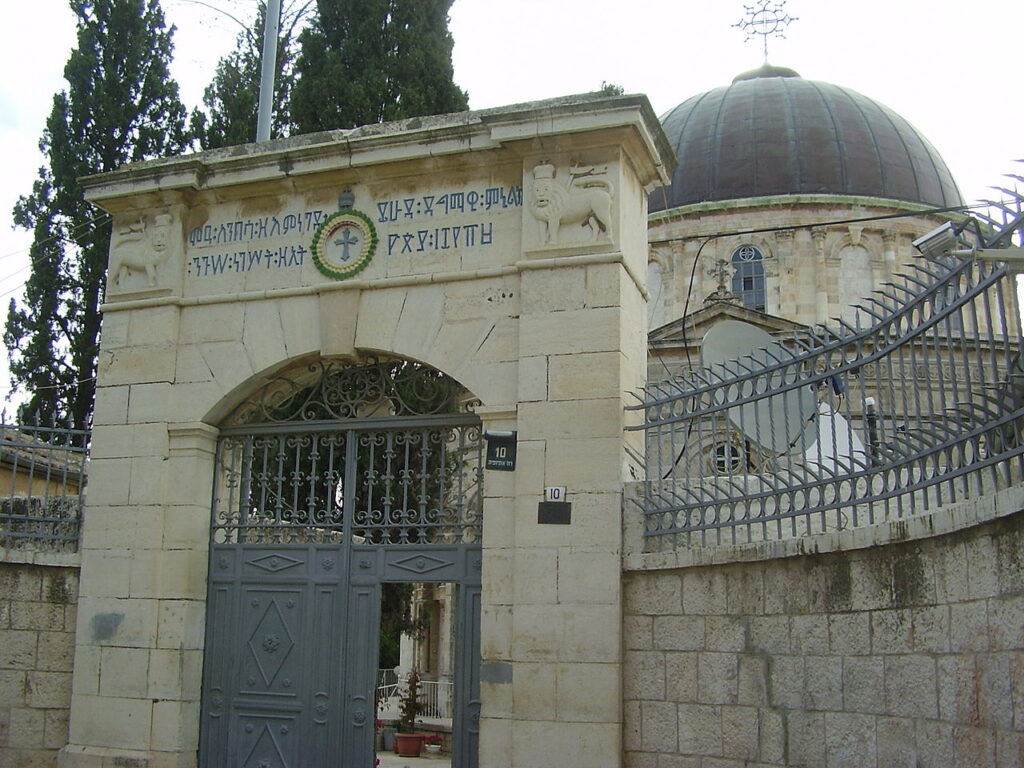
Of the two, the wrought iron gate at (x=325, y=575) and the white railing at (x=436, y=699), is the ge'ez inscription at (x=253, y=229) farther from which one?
the white railing at (x=436, y=699)

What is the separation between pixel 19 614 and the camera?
823 cm

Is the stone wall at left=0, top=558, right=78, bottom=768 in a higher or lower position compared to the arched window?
lower

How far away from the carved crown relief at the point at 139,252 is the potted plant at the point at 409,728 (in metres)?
8.76

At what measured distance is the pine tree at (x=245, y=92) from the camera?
48.6 ft

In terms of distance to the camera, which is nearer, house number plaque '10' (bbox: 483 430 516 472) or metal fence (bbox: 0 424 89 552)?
house number plaque '10' (bbox: 483 430 516 472)

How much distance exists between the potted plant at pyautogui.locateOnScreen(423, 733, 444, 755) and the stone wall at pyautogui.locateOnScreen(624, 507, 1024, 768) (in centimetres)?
980

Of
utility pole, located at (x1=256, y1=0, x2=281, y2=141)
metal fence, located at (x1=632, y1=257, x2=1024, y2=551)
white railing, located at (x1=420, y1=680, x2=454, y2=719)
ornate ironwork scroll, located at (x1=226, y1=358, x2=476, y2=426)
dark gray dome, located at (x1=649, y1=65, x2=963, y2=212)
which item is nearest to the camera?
metal fence, located at (x1=632, y1=257, x2=1024, y2=551)

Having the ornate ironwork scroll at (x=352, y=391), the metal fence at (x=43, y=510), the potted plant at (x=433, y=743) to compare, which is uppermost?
the ornate ironwork scroll at (x=352, y=391)

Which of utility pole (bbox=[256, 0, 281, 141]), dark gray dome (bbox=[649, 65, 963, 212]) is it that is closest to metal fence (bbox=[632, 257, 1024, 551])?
utility pole (bbox=[256, 0, 281, 141])

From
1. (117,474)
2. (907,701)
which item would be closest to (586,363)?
(907,701)

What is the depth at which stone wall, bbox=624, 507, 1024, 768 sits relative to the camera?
4.35m

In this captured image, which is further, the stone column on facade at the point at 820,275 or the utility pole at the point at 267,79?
the stone column on facade at the point at 820,275

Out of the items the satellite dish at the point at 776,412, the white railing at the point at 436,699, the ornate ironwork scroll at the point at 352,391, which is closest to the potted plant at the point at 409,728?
the white railing at the point at 436,699

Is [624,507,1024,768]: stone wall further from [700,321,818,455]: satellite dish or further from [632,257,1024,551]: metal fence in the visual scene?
[700,321,818,455]: satellite dish
